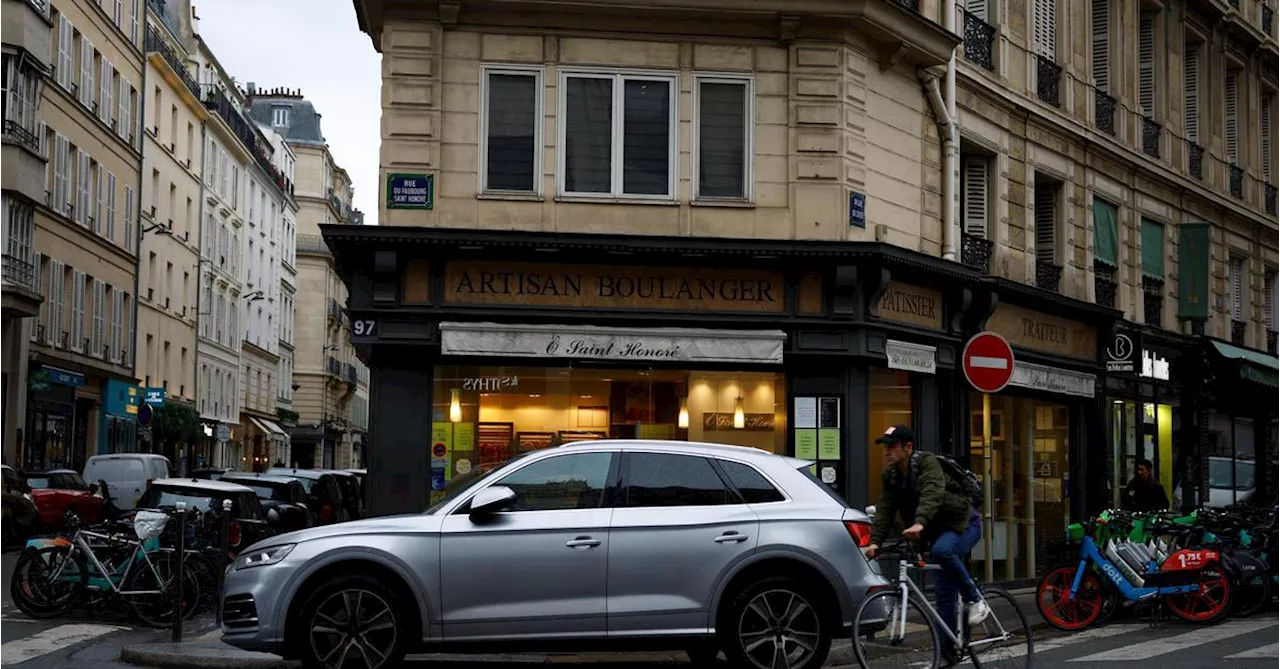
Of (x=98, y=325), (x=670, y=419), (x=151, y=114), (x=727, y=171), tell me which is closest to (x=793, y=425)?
(x=670, y=419)

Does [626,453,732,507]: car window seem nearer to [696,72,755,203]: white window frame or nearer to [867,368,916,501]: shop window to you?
[696,72,755,203]: white window frame

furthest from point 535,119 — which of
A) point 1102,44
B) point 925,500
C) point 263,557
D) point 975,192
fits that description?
point 1102,44

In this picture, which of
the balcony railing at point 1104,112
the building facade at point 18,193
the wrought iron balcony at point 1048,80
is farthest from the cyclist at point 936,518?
the building facade at point 18,193

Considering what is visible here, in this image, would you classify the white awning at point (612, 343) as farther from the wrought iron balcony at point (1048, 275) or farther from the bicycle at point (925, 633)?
the bicycle at point (925, 633)

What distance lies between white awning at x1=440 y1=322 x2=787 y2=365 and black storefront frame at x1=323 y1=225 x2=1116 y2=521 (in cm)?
18

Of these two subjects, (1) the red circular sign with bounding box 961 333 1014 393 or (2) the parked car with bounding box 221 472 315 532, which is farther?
(2) the parked car with bounding box 221 472 315 532

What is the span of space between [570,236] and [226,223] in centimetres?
5181

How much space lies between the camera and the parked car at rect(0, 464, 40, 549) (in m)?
27.9

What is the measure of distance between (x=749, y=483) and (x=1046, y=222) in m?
14.7

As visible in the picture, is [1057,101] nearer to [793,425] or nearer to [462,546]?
[793,425]

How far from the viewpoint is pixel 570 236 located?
60.3ft

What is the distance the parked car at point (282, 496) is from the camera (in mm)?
25500

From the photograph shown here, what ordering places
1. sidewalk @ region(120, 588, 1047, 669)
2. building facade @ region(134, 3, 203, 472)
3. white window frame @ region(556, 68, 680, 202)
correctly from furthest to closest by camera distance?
1. building facade @ region(134, 3, 203, 472)
2. white window frame @ region(556, 68, 680, 202)
3. sidewalk @ region(120, 588, 1047, 669)

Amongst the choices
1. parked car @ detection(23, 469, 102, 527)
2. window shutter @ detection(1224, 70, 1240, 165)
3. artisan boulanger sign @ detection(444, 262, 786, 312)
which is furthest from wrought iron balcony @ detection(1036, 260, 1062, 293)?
parked car @ detection(23, 469, 102, 527)
